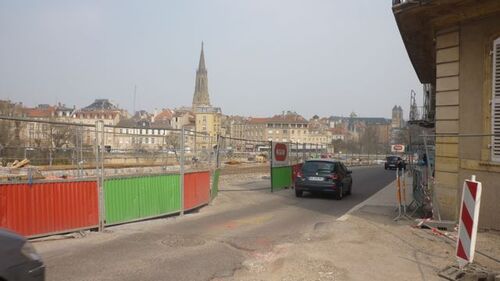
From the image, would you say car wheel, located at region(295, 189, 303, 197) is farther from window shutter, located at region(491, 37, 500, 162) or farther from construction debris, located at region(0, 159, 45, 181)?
construction debris, located at region(0, 159, 45, 181)

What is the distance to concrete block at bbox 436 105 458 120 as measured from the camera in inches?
448

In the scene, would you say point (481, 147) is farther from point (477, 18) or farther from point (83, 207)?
point (83, 207)

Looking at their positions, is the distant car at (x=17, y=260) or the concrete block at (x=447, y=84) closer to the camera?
the distant car at (x=17, y=260)

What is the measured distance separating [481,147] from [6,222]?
938 cm

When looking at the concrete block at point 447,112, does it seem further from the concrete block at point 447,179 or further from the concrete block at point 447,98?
the concrete block at point 447,179

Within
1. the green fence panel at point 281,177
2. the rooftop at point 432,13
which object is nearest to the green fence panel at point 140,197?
the rooftop at point 432,13

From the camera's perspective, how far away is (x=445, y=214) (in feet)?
38.0

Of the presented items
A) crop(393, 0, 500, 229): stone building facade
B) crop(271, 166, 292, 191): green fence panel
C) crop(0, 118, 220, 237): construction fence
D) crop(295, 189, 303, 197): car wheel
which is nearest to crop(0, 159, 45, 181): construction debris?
crop(0, 118, 220, 237): construction fence

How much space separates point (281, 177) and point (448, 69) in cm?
1333

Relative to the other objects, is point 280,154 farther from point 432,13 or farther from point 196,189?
point 432,13

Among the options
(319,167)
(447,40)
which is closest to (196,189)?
(319,167)

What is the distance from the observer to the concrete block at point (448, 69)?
11.3 meters

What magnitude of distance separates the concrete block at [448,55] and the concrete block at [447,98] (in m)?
0.74

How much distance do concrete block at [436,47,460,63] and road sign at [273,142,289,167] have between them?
39.2 ft
